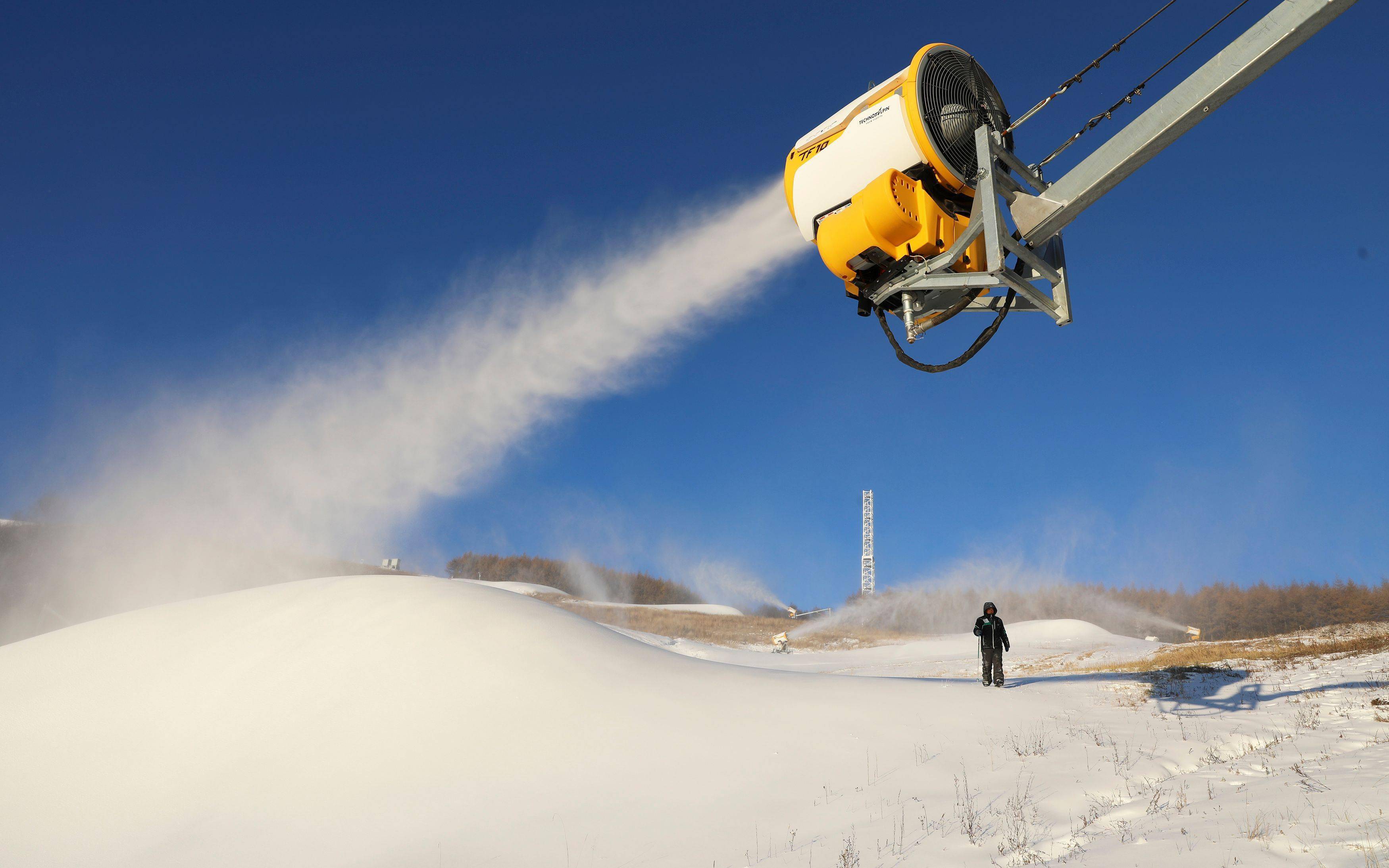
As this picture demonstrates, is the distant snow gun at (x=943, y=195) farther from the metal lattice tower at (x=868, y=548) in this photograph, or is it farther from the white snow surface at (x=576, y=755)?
the metal lattice tower at (x=868, y=548)

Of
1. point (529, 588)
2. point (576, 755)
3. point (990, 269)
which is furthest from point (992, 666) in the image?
point (529, 588)

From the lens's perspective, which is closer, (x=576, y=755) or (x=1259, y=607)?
(x=576, y=755)

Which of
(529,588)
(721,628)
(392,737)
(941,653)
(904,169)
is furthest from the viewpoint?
(529,588)

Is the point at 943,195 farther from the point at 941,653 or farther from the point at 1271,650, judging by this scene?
the point at 941,653

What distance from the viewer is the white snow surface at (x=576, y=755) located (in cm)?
607

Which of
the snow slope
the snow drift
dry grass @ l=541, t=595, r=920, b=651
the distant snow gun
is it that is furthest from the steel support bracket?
dry grass @ l=541, t=595, r=920, b=651

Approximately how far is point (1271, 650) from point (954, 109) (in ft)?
67.0

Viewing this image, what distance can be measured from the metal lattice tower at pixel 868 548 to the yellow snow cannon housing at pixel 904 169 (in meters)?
64.6

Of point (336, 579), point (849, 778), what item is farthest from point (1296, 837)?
point (336, 579)

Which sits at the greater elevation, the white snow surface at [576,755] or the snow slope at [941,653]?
the snow slope at [941,653]

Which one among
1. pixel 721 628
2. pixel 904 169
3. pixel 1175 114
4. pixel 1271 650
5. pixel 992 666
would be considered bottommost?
A: pixel 992 666

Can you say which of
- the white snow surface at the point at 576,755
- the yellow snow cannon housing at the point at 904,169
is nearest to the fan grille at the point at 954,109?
the yellow snow cannon housing at the point at 904,169

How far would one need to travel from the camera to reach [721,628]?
51844 mm

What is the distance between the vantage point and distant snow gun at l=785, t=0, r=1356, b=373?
5.92 m
